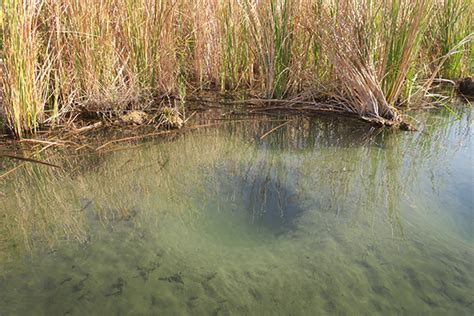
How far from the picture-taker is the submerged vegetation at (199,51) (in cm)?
243

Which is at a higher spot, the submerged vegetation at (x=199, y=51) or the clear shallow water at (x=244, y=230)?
the submerged vegetation at (x=199, y=51)

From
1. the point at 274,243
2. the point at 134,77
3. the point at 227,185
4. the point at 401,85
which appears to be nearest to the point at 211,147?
the point at 227,185

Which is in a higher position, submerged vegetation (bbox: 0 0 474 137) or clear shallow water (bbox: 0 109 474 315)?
submerged vegetation (bbox: 0 0 474 137)

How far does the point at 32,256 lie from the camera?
1.42m

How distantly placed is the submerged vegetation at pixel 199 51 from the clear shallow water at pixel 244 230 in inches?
21.5

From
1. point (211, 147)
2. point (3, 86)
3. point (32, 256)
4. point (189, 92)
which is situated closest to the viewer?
point (32, 256)

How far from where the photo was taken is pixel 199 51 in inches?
138

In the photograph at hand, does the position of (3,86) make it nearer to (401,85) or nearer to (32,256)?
(32,256)

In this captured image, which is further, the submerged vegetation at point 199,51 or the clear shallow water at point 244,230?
the submerged vegetation at point 199,51

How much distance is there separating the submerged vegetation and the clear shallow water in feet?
1.79

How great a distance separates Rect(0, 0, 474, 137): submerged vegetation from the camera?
7.96 ft

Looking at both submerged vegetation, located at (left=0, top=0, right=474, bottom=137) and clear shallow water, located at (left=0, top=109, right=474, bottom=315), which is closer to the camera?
clear shallow water, located at (left=0, top=109, right=474, bottom=315)

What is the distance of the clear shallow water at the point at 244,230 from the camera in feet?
4.01

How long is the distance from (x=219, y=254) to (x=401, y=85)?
2.08m
